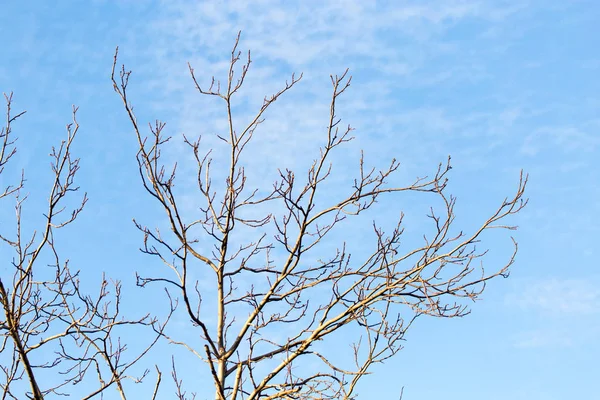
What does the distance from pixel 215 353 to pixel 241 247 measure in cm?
92

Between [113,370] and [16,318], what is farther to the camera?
[113,370]

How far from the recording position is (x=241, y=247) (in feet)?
18.6

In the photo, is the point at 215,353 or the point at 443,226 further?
the point at 443,226

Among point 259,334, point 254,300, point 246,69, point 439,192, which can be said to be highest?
point 246,69

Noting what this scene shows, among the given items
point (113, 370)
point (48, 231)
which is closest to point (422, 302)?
point (113, 370)

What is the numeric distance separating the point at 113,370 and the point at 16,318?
3.07 ft

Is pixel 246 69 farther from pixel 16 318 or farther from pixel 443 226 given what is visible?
pixel 16 318

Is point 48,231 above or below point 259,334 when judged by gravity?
above

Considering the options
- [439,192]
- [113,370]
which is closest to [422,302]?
[439,192]

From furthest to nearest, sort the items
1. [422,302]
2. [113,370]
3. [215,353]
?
1. [113,370]
2. [422,302]
3. [215,353]

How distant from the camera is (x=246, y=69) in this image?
18.6 ft

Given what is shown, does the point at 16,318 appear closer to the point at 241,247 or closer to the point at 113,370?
the point at 113,370

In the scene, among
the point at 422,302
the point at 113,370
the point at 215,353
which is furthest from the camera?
the point at 113,370

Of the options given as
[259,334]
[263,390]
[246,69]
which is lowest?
[263,390]
